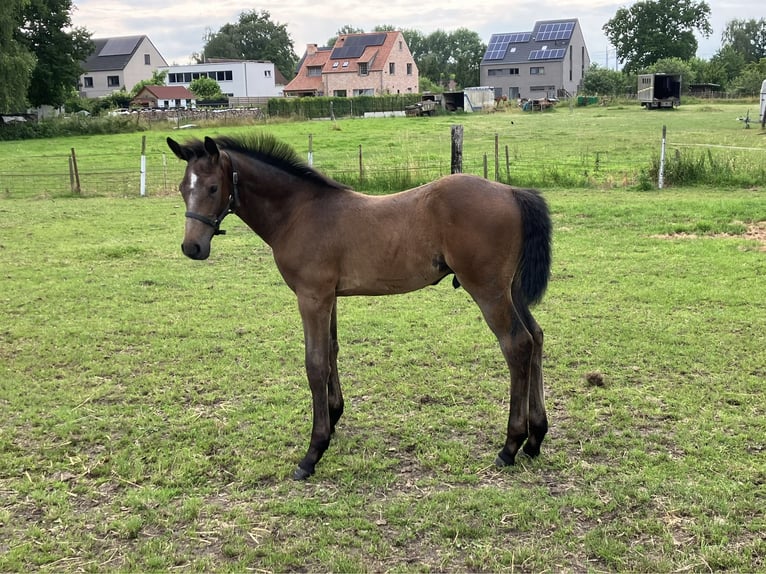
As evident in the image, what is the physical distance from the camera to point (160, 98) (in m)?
57.8

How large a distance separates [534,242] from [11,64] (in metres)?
Answer: 36.9

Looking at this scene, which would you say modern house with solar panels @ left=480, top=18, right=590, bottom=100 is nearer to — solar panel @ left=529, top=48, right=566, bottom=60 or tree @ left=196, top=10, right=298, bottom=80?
solar panel @ left=529, top=48, right=566, bottom=60

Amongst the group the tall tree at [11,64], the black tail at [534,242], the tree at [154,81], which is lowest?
the black tail at [534,242]

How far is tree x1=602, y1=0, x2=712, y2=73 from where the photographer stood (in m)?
72.9

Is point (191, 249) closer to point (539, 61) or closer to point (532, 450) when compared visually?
point (532, 450)

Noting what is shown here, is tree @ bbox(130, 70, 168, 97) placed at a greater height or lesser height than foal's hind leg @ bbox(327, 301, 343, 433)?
greater

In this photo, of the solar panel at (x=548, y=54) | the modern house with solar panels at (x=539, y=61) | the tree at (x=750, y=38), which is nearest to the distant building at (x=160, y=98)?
the modern house with solar panels at (x=539, y=61)

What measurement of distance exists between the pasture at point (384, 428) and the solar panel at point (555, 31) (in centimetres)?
6778

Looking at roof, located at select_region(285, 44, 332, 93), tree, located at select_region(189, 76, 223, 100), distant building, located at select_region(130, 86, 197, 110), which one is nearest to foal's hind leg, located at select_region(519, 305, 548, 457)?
distant building, located at select_region(130, 86, 197, 110)

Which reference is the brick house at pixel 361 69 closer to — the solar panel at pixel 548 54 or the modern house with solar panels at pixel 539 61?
the modern house with solar panels at pixel 539 61

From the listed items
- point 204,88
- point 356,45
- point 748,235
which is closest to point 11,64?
point 204,88

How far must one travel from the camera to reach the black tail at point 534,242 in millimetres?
3926

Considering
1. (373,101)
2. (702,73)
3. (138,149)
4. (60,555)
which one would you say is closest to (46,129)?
(138,149)

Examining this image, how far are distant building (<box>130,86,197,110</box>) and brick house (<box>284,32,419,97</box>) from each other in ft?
45.2
